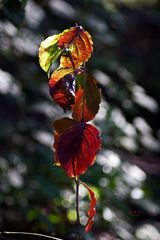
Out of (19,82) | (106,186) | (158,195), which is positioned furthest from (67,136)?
(158,195)

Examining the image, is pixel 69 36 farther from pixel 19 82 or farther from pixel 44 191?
pixel 19 82

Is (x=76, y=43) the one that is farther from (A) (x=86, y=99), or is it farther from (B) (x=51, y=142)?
(B) (x=51, y=142)

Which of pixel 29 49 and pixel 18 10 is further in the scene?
pixel 29 49

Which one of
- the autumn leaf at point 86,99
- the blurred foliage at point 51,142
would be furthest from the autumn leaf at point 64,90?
the blurred foliage at point 51,142

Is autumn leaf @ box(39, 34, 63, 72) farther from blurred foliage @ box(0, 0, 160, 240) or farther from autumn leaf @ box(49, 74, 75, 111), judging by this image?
blurred foliage @ box(0, 0, 160, 240)

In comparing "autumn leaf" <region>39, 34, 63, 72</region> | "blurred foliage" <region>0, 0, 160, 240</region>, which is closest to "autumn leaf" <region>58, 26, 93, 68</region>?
"autumn leaf" <region>39, 34, 63, 72</region>

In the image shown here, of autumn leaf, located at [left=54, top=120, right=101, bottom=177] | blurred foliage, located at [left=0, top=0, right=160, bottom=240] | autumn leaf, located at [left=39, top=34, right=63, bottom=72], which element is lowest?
autumn leaf, located at [left=54, top=120, right=101, bottom=177]
